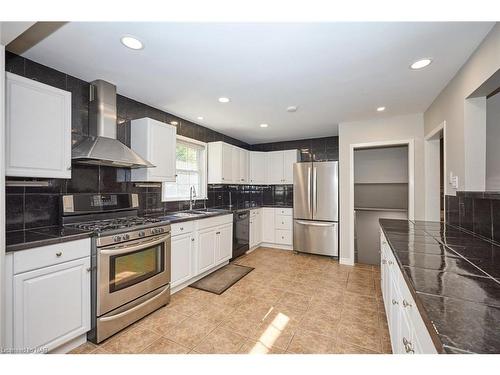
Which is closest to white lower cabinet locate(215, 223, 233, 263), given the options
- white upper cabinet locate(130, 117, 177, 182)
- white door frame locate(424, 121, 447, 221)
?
white upper cabinet locate(130, 117, 177, 182)

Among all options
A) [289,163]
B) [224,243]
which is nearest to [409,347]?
[224,243]

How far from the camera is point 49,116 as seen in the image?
1.79m

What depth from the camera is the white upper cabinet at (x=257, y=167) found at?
16.5 ft

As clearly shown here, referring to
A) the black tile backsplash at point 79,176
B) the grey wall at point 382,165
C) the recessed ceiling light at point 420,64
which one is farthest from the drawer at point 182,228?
the grey wall at point 382,165

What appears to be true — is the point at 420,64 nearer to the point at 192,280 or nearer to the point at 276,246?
the point at 192,280

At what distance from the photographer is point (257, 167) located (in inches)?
199

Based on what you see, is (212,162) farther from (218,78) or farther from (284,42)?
(284,42)

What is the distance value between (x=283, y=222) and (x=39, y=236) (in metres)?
3.83

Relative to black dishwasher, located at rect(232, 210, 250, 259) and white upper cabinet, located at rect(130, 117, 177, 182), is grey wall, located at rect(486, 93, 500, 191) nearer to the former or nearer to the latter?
black dishwasher, located at rect(232, 210, 250, 259)

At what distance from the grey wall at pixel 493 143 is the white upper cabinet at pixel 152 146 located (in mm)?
3422

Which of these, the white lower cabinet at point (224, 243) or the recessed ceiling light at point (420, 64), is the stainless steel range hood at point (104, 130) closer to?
the white lower cabinet at point (224, 243)

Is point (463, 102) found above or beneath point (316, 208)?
above

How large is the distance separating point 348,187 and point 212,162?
2406mm
